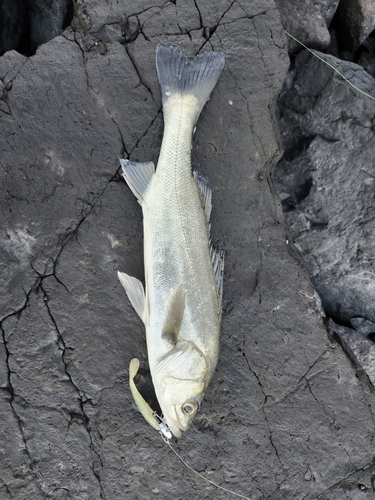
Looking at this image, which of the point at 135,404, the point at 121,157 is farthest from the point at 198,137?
the point at 135,404

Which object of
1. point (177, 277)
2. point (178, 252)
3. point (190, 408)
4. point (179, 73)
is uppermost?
point (179, 73)

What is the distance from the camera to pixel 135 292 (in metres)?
4.12

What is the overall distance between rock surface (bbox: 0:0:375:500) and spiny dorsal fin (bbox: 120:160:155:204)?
0.21 meters

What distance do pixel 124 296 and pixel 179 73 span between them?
187 centimetres

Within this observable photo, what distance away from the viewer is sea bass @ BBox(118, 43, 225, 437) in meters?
3.97

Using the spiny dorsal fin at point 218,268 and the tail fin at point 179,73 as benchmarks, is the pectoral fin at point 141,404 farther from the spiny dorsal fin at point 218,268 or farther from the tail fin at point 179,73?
the tail fin at point 179,73

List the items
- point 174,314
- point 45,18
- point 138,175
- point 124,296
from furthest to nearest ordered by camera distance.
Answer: point 45,18 < point 124,296 < point 138,175 < point 174,314

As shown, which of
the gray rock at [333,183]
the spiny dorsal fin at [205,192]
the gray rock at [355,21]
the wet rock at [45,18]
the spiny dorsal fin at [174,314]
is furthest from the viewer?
the gray rock at [355,21]

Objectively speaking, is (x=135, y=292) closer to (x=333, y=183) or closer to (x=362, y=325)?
(x=333, y=183)

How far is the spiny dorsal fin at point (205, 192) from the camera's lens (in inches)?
164

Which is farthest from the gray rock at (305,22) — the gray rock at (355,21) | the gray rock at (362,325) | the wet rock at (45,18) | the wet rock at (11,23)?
the gray rock at (362,325)

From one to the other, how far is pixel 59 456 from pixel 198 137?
2.83 metres

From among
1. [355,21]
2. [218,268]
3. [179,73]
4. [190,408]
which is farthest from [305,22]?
[190,408]

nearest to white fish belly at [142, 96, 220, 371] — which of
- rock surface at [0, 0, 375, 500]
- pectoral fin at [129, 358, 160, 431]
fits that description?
pectoral fin at [129, 358, 160, 431]
